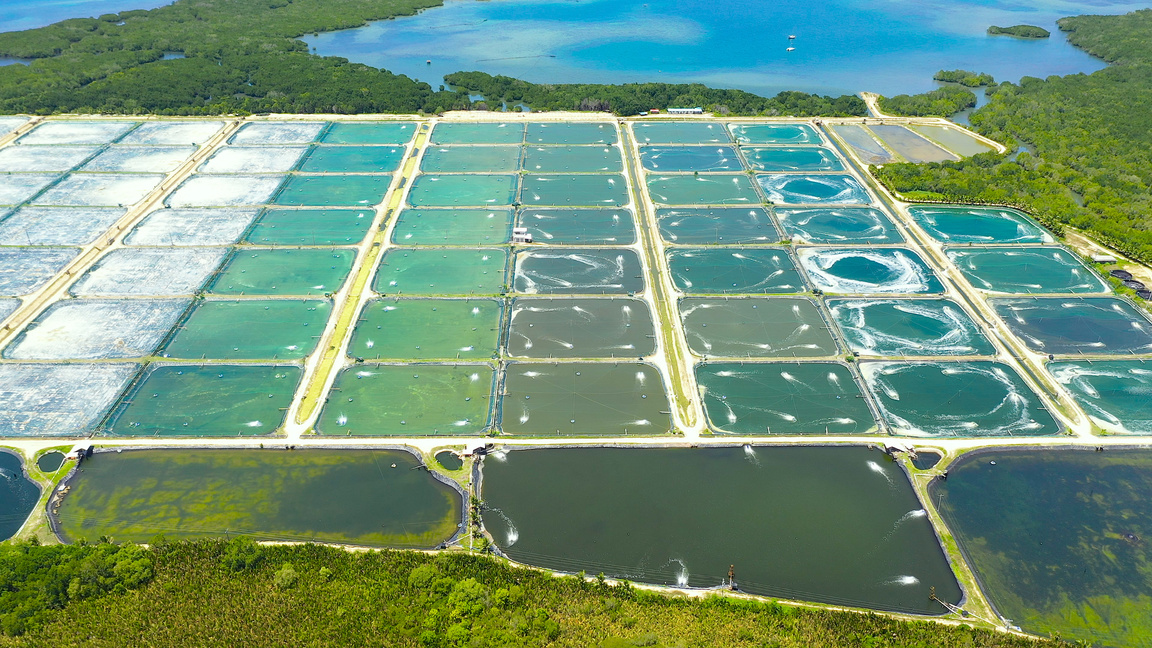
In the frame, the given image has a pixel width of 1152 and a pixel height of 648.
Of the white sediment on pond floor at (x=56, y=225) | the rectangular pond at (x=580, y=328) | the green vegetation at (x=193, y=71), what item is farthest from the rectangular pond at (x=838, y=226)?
the white sediment on pond floor at (x=56, y=225)

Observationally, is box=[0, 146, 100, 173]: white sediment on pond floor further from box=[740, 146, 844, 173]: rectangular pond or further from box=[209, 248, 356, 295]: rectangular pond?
box=[740, 146, 844, 173]: rectangular pond

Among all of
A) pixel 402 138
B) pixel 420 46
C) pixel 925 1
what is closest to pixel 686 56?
pixel 420 46

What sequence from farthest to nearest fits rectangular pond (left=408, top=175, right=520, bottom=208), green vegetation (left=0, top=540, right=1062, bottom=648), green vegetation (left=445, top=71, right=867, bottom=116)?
green vegetation (left=445, top=71, right=867, bottom=116) → rectangular pond (left=408, top=175, right=520, bottom=208) → green vegetation (left=0, top=540, right=1062, bottom=648)

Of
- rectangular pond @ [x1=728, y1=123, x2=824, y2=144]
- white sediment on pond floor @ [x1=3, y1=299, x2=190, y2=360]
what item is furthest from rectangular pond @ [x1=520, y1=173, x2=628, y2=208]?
white sediment on pond floor @ [x1=3, y1=299, x2=190, y2=360]

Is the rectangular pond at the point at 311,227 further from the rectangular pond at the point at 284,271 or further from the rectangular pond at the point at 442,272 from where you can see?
the rectangular pond at the point at 442,272

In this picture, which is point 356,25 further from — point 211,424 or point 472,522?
point 472,522

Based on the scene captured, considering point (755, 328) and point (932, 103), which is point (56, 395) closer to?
point (755, 328)
